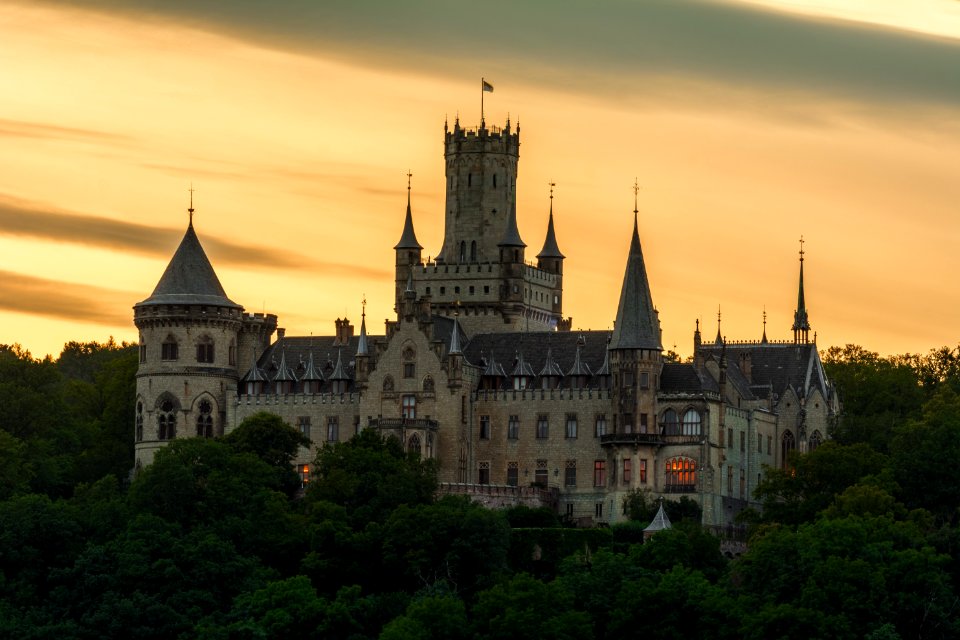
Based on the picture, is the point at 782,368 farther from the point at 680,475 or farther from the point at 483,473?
the point at 483,473

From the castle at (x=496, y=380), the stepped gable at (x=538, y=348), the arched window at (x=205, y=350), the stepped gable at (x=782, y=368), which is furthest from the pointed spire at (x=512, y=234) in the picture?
the arched window at (x=205, y=350)

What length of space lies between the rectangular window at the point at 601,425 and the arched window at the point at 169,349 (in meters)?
22.6

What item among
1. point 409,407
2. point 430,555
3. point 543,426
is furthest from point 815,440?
point 430,555

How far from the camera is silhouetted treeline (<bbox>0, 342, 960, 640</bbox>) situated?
128 metres

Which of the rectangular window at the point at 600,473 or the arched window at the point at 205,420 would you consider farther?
the arched window at the point at 205,420

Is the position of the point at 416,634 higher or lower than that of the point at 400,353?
lower

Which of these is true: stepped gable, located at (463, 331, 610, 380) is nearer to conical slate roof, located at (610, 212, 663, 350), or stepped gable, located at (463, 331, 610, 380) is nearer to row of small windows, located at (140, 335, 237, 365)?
conical slate roof, located at (610, 212, 663, 350)

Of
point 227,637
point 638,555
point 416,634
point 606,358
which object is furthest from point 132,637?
point 606,358

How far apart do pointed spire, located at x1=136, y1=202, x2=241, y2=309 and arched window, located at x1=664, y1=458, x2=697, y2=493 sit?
26.2m

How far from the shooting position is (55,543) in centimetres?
13662

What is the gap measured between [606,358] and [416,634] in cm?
2869

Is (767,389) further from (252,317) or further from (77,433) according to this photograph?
(77,433)

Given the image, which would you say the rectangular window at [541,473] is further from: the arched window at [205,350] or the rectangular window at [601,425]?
the arched window at [205,350]

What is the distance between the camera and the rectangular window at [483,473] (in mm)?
152125
